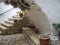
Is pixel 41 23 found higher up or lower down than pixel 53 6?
lower down

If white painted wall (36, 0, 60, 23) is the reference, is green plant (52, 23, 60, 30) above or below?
below

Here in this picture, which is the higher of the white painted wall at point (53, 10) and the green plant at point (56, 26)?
the white painted wall at point (53, 10)

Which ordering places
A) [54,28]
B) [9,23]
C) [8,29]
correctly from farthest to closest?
1. [9,23]
2. [8,29]
3. [54,28]

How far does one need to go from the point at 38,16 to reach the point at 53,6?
1.11m

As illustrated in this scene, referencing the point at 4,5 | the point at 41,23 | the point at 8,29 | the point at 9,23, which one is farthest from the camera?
the point at 4,5

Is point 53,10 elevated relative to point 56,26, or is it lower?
elevated

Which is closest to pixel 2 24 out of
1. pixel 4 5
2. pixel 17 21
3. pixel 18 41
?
pixel 17 21

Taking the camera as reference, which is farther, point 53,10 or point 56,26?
point 53,10

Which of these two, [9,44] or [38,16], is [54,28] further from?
[9,44]

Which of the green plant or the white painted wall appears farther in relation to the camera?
the white painted wall

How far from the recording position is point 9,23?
754 cm

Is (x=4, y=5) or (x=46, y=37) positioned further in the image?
(x=4, y=5)

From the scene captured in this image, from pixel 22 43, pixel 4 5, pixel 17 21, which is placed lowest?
pixel 22 43

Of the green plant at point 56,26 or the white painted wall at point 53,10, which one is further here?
the white painted wall at point 53,10
